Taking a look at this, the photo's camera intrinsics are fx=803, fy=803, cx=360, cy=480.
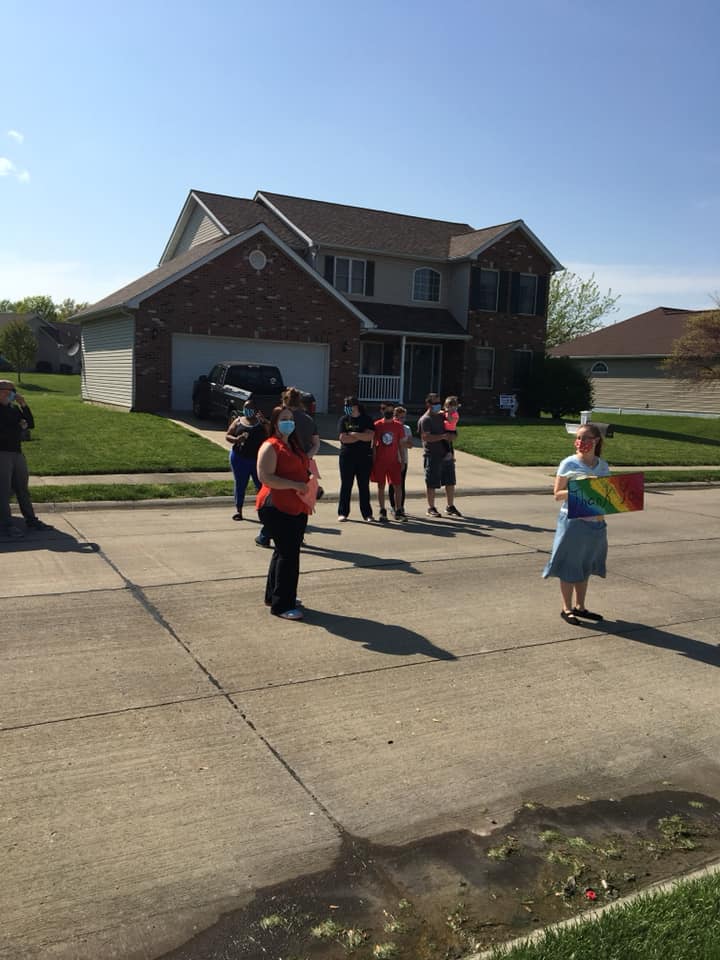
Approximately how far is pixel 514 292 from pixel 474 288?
187 cm

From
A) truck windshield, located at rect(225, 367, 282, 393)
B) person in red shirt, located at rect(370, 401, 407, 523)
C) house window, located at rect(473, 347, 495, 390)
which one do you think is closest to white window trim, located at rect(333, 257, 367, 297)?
house window, located at rect(473, 347, 495, 390)

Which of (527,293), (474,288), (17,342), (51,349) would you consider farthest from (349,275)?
(51,349)

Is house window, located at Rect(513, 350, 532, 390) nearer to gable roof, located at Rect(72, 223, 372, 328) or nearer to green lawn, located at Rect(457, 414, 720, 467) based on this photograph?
green lawn, located at Rect(457, 414, 720, 467)

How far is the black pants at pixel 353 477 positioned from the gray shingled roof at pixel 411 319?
18.0 meters

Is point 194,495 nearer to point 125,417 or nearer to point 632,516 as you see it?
point 632,516

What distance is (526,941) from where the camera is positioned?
3.00 meters

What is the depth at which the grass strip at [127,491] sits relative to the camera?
39.1 ft

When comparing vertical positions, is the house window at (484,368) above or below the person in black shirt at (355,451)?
above

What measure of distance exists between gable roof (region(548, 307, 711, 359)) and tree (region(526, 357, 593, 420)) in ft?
34.5

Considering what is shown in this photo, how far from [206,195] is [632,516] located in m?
22.8

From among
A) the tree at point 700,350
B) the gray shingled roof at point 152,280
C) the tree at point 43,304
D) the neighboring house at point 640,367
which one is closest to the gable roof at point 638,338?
the neighboring house at point 640,367

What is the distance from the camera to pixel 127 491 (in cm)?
1263

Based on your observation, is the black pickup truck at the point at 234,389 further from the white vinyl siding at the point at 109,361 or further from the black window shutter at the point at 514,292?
the black window shutter at the point at 514,292

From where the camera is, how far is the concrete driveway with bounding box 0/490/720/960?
11.3 feet
